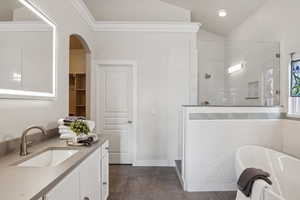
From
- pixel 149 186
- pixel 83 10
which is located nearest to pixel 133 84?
pixel 83 10

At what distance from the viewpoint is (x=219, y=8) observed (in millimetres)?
4492

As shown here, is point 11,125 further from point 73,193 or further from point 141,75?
point 141,75

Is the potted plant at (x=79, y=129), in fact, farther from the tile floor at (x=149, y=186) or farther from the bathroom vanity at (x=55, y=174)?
the tile floor at (x=149, y=186)

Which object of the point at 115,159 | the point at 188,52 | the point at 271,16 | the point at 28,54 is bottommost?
the point at 115,159

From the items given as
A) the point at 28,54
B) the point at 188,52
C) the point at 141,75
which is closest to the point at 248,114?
the point at 188,52

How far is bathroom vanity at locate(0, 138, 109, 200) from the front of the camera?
3.69 feet

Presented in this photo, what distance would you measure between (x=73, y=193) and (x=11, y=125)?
850 millimetres

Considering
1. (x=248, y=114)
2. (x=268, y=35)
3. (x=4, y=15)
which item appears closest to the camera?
(x=4, y=15)

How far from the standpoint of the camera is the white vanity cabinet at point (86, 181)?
4.42 feet

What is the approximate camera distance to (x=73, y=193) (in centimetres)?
155

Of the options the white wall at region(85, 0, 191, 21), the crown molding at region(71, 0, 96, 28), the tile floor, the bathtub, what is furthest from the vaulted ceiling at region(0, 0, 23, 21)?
the white wall at region(85, 0, 191, 21)

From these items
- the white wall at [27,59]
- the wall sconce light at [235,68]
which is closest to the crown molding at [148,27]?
the wall sconce light at [235,68]

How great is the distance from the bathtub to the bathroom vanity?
4.98ft

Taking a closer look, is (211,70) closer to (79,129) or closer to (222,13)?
(222,13)
